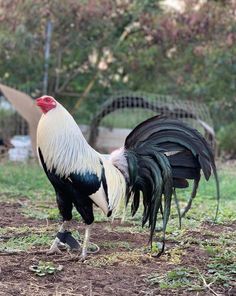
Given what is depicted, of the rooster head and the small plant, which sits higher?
the rooster head

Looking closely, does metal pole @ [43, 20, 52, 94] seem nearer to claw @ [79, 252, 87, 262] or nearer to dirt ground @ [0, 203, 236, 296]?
dirt ground @ [0, 203, 236, 296]

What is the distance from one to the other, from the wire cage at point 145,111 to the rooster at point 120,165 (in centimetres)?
649

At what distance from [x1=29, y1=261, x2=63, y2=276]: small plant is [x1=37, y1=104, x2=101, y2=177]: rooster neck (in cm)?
68

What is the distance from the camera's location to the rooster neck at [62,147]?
4145 mm

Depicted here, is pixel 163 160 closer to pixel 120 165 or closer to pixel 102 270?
pixel 120 165

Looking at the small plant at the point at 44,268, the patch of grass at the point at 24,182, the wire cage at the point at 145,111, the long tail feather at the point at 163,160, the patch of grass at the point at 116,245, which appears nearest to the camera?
the small plant at the point at 44,268

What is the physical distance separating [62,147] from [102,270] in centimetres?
97

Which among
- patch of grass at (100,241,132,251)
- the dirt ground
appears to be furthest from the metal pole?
patch of grass at (100,241,132,251)

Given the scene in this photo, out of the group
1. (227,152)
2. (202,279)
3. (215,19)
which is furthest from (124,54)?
(202,279)

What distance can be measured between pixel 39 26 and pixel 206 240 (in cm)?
867

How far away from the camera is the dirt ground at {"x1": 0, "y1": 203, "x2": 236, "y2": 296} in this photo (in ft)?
11.5

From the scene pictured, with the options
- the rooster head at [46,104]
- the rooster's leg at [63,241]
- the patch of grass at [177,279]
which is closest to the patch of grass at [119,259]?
the rooster's leg at [63,241]

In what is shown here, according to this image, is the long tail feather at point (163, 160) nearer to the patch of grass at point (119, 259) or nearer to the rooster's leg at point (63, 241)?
the patch of grass at point (119, 259)

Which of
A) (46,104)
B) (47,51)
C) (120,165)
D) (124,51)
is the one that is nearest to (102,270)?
(120,165)
